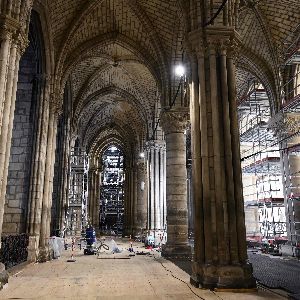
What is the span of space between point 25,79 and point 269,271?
9.12 m

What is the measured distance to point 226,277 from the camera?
577 cm

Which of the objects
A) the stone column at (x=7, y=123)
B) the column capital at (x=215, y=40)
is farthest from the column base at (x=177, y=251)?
the column capital at (x=215, y=40)

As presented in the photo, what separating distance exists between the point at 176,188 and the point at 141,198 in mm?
13954

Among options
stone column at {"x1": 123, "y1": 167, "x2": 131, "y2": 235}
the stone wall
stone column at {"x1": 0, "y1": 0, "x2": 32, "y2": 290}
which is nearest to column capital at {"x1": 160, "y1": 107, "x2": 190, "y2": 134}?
the stone wall

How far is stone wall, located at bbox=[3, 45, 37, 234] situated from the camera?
32.2ft

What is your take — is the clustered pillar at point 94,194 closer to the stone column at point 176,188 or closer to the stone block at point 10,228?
the stone column at point 176,188

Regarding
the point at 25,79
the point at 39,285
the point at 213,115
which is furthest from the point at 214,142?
the point at 25,79

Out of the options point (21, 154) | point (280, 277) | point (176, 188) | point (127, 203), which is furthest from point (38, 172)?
point (127, 203)

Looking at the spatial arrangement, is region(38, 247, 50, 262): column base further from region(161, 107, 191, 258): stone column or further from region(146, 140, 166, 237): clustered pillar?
region(146, 140, 166, 237): clustered pillar

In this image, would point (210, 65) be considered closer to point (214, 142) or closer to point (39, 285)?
point (214, 142)

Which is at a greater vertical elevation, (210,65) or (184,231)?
(210,65)

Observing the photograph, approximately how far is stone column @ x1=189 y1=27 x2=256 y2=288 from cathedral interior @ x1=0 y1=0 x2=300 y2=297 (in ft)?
0.07

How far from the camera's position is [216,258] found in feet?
19.7

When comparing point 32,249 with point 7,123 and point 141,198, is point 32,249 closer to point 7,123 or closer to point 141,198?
point 7,123
